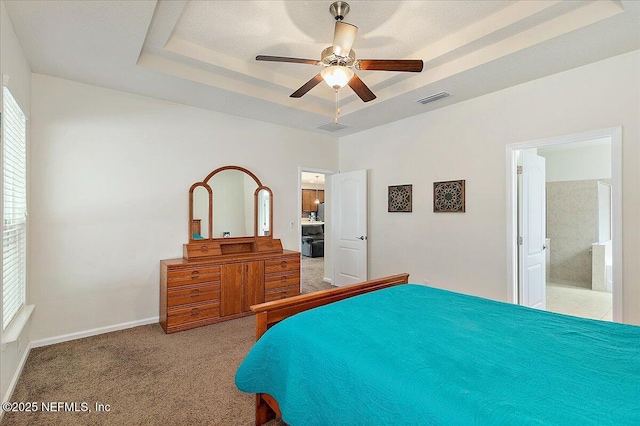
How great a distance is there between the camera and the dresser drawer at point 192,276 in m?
3.37

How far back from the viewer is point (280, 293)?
4215 millimetres

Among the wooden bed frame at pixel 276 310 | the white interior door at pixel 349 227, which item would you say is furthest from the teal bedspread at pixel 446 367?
the white interior door at pixel 349 227

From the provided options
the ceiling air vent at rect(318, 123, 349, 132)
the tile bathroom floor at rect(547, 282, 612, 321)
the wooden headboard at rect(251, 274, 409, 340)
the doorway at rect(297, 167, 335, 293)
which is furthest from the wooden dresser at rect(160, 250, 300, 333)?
the tile bathroom floor at rect(547, 282, 612, 321)

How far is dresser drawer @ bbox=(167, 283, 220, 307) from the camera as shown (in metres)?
3.36

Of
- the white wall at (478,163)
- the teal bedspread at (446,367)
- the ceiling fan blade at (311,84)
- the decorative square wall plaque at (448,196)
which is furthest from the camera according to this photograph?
the decorative square wall plaque at (448,196)

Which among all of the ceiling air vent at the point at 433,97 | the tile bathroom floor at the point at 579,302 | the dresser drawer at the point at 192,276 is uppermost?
the ceiling air vent at the point at 433,97

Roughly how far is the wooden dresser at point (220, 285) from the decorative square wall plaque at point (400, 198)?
1684 mm

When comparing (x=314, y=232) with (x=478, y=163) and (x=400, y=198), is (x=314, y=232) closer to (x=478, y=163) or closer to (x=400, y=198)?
(x=400, y=198)

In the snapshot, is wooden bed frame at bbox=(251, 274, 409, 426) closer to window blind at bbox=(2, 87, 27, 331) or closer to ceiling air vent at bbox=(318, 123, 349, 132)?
window blind at bbox=(2, 87, 27, 331)

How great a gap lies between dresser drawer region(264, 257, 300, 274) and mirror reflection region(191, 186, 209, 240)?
35.2 inches

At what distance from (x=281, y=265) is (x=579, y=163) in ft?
19.7

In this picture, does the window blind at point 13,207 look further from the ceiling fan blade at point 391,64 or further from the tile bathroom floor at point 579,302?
the tile bathroom floor at point 579,302

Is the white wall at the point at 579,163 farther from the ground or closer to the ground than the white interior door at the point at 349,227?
farther from the ground

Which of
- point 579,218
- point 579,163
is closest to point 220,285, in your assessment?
point 579,218
